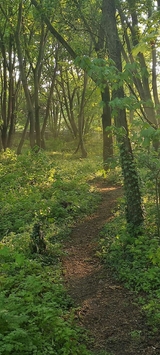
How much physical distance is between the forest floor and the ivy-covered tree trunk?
1140mm

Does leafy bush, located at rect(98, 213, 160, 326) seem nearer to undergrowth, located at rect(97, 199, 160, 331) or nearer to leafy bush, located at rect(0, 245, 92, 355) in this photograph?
undergrowth, located at rect(97, 199, 160, 331)

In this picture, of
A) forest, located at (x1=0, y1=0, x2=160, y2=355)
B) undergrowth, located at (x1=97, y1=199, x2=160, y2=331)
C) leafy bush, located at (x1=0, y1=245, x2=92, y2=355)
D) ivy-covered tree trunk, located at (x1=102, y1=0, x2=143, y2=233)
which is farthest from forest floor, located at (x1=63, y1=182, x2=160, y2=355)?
ivy-covered tree trunk, located at (x1=102, y1=0, x2=143, y2=233)

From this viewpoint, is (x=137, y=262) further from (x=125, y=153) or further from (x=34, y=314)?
(x=34, y=314)

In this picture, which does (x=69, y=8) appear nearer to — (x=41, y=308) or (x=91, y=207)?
(x=91, y=207)

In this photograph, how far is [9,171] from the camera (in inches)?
545

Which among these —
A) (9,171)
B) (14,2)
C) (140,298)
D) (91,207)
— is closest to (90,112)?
(14,2)

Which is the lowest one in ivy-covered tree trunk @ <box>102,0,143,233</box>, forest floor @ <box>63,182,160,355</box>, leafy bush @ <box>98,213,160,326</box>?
forest floor @ <box>63,182,160,355</box>

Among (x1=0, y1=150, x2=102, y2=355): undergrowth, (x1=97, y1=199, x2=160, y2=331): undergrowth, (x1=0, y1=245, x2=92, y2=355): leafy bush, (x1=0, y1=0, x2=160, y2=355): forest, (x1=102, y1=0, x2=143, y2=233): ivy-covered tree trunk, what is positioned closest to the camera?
(x1=0, y1=245, x2=92, y2=355): leafy bush

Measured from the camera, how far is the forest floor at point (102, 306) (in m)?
4.31

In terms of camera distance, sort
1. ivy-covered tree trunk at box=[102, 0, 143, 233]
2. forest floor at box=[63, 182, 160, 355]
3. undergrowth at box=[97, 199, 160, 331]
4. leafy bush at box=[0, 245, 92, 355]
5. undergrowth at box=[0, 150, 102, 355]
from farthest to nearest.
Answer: ivy-covered tree trunk at box=[102, 0, 143, 233], undergrowth at box=[97, 199, 160, 331], forest floor at box=[63, 182, 160, 355], undergrowth at box=[0, 150, 102, 355], leafy bush at box=[0, 245, 92, 355]

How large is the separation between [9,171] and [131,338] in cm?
1032

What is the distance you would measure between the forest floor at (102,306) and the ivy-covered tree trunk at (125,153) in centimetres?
114

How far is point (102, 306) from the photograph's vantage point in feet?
17.3

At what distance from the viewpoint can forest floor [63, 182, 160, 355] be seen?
431 cm
